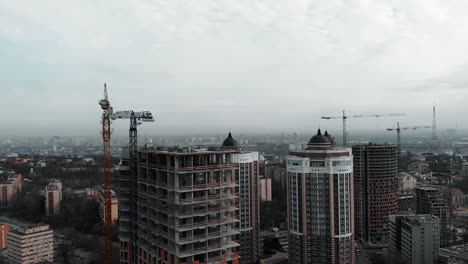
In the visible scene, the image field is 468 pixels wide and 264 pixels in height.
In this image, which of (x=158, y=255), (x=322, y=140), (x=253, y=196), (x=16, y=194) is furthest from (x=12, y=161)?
(x=158, y=255)

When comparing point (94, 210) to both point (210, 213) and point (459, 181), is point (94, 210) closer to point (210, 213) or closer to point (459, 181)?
point (210, 213)

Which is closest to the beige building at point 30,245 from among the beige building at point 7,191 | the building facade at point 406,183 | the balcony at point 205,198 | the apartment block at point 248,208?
the apartment block at point 248,208

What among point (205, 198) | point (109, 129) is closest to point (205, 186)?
point (205, 198)

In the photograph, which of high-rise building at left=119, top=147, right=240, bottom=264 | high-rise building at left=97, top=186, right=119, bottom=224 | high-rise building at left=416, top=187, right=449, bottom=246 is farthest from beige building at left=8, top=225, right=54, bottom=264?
high-rise building at left=416, top=187, right=449, bottom=246

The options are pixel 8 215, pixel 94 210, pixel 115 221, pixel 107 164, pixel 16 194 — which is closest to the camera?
pixel 107 164

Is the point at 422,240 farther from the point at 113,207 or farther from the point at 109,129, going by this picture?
the point at 113,207

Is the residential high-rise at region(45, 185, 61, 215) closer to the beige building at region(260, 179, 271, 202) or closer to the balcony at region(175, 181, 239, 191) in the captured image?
the beige building at region(260, 179, 271, 202)
